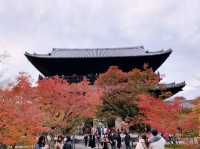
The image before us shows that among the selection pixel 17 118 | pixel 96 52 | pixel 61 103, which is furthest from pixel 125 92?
pixel 96 52

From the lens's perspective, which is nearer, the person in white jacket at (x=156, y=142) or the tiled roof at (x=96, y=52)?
the person in white jacket at (x=156, y=142)

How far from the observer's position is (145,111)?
32969 millimetres

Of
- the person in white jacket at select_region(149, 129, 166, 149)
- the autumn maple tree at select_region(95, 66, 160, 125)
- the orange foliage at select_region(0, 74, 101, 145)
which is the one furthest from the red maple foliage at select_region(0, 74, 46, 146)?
the autumn maple tree at select_region(95, 66, 160, 125)

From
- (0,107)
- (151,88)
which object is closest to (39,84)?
(151,88)

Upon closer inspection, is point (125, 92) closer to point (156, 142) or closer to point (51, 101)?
point (51, 101)

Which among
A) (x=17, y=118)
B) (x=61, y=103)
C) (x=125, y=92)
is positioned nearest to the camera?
(x=17, y=118)

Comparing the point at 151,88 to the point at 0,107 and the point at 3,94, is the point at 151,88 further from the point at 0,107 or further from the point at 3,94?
the point at 0,107

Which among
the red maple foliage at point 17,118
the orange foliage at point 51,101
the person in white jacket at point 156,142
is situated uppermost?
the orange foliage at point 51,101

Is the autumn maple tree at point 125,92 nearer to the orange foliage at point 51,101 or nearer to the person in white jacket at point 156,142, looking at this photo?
the orange foliage at point 51,101

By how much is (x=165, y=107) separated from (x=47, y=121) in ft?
27.8

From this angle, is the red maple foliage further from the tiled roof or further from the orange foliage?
the tiled roof

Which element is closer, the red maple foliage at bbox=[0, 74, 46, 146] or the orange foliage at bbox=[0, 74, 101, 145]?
the red maple foliage at bbox=[0, 74, 46, 146]

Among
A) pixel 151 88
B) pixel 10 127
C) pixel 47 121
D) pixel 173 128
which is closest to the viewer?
pixel 10 127

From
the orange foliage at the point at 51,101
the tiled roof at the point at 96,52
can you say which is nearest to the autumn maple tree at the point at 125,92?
the orange foliage at the point at 51,101
